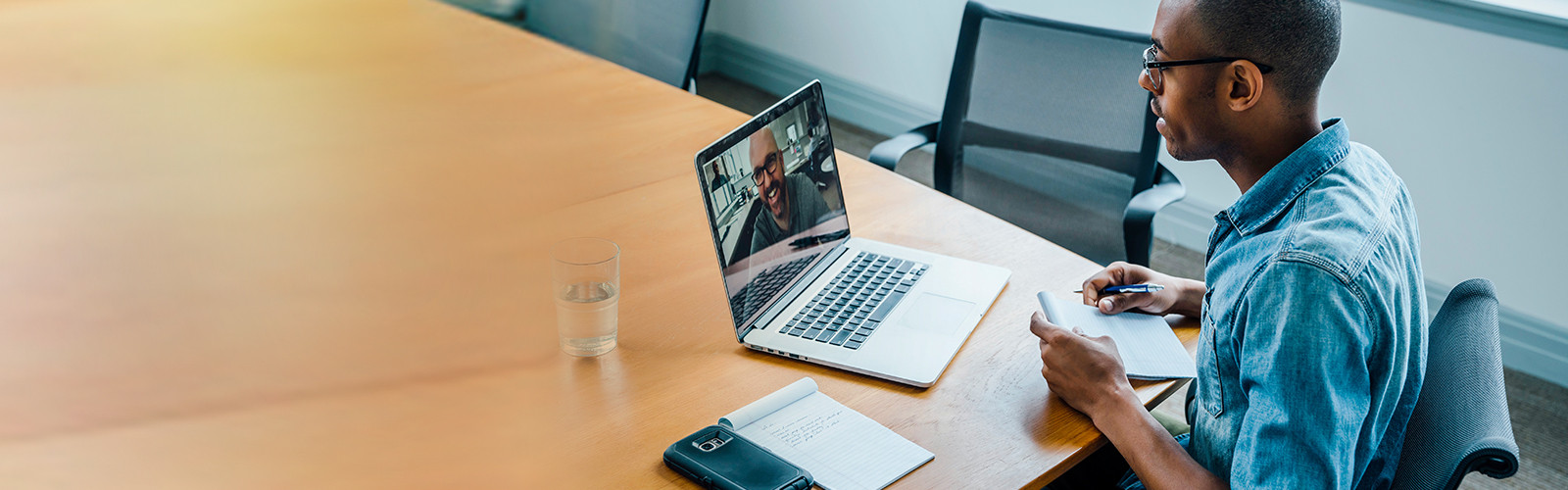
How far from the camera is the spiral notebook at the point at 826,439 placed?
3.36 ft

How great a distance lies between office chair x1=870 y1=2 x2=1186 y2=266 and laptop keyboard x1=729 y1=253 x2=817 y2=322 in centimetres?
A: 71

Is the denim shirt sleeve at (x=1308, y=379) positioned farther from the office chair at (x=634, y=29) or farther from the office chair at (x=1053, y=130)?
the office chair at (x=634, y=29)

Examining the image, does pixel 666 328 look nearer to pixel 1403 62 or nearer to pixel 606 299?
pixel 606 299

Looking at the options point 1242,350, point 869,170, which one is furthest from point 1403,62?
point 1242,350

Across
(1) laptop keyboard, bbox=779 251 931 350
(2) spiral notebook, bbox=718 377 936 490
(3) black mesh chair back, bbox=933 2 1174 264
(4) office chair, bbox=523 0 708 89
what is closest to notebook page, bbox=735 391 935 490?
(2) spiral notebook, bbox=718 377 936 490

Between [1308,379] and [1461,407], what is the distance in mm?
185

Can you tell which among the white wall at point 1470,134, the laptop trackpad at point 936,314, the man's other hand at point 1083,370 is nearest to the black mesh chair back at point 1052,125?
the laptop trackpad at point 936,314

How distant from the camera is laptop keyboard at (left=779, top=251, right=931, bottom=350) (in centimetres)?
126

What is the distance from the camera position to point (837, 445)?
1.07 metres

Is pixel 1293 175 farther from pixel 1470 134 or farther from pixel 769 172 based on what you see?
pixel 1470 134

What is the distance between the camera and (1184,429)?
143 centimetres

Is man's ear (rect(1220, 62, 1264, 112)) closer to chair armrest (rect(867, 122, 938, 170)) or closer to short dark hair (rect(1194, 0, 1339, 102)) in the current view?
short dark hair (rect(1194, 0, 1339, 102))

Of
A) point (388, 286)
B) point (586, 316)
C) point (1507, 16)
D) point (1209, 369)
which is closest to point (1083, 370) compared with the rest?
point (1209, 369)

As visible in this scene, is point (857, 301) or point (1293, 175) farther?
point (857, 301)
